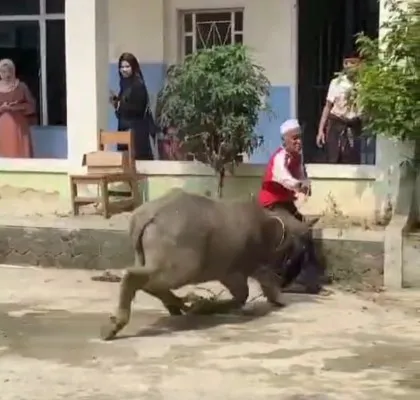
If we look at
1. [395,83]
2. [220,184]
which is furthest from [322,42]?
[395,83]

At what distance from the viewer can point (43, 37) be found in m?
15.2

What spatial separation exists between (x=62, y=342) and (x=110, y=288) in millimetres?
1899

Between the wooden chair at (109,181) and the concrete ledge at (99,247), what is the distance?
25cm

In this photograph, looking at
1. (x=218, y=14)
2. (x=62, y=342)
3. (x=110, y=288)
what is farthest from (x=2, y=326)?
(x=218, y=14)

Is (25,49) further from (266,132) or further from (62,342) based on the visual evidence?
(62,342)

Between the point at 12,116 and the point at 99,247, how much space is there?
4.07 m

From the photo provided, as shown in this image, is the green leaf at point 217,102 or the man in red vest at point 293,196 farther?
the green leaf at point 217,102

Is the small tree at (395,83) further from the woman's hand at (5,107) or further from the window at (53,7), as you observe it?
the window at (53,7)

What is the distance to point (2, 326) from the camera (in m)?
8.16

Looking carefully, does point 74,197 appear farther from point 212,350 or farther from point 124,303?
point 212,350

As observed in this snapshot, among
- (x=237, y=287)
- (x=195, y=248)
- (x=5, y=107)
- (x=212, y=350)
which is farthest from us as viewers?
(x=5, y=107)

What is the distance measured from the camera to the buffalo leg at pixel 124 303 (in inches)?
303

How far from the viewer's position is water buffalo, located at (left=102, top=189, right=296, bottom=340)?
7.88 meters

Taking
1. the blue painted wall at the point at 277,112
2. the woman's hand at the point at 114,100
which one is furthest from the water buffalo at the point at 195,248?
the blue painted wall at the point at 277,112
